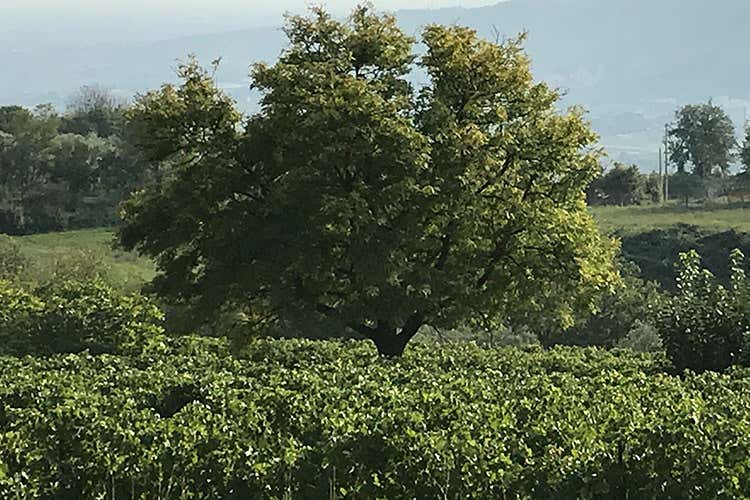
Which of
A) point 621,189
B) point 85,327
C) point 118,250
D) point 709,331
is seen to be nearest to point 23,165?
point 118,250

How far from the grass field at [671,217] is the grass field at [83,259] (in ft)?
85.8

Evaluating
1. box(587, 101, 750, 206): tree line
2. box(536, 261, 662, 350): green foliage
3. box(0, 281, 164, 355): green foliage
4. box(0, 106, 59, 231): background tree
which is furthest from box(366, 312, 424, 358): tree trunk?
box(587, 101, 750, 206): tree line

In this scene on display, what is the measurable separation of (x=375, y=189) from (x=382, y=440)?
10.8 meters

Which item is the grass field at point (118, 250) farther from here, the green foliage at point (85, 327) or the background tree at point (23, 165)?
the green foliage at point (85, 327)

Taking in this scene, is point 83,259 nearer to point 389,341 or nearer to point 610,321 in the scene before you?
point 610,321

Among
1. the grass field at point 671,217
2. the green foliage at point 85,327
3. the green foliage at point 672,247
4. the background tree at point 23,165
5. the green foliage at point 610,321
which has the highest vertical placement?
the background tree at point 23,165

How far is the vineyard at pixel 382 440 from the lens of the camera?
7992 millimetres

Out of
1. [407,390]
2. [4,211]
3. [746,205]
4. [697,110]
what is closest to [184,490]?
[407,390]

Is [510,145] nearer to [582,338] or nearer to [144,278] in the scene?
[582,338]

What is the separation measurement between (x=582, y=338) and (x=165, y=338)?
24943 mm

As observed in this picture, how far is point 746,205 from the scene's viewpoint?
238 ft

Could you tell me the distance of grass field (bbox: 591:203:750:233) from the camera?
63781 mm

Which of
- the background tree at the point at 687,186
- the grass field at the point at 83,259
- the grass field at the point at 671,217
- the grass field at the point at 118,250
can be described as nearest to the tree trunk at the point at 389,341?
the grass field at the point at 83,259

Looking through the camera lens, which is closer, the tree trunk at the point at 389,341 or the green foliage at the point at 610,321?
the tree trunk at the point at 389,341
